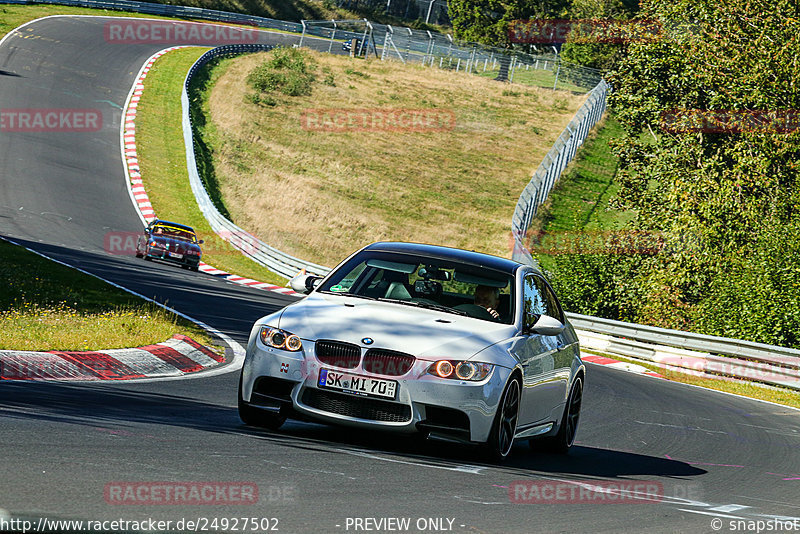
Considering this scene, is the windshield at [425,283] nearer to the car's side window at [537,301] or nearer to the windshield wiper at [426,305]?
the windshield wiper at [426,305]

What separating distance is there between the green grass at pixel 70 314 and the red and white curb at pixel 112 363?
210mm

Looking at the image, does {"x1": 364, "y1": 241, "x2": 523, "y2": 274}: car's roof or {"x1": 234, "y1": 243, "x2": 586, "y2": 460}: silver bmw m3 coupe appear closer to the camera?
{"x1": 234, "y1": 243, "x2": 586, "y2": 460}: silver bmw m3 coupe

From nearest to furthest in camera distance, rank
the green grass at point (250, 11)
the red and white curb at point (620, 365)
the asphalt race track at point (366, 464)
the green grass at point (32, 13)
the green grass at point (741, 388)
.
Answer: the asphalt race track at point (366, 464) < the green grass at point (741, 388) < the red and white curb at point (620, 365) < the green grass at point (32, 13) < the green grass at point (250, 11)

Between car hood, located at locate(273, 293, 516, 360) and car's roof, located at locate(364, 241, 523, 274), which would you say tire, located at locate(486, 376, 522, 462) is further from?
car's roof, located at locate(364, 241, 523, 274)

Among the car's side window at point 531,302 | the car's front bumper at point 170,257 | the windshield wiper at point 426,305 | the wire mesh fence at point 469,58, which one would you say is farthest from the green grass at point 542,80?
the windshield wiper at point 426,305

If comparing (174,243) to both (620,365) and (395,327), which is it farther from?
(395,327)

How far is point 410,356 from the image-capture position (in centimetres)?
710

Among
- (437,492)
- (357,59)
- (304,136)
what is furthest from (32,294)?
(357,59)

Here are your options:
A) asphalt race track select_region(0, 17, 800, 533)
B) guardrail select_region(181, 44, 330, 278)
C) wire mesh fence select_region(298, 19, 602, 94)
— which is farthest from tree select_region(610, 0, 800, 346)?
wire mesh fence select_region(298, 19, 602, 94)

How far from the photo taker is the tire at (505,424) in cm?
733

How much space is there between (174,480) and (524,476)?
277cm

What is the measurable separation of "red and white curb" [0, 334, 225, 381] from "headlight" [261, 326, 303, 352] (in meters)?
2.67

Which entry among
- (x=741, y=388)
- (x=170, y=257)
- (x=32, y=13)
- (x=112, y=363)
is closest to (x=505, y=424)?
(x=112, y=363)

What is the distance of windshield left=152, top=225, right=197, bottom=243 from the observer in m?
28.7
